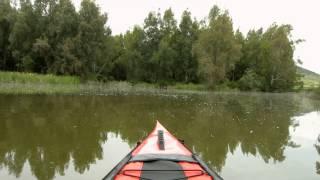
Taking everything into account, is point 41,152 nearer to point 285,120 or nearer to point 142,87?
point 285,120

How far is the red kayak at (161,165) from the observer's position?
425 centimetres

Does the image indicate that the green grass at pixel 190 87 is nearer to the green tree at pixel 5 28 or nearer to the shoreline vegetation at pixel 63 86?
the shoreline vegetation at pixel 63 86

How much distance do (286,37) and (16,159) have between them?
161 feet

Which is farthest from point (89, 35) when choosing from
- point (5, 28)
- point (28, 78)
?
point (28, 78)

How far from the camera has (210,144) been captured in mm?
9305

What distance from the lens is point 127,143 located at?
360 inches

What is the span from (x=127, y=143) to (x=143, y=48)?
40703 mm

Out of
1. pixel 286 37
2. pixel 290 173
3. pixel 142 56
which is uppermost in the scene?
pixel 286 37

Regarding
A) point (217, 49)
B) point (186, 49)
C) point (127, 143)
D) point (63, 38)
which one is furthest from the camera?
point (186, 49)

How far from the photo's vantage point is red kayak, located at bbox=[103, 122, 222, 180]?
4254mm

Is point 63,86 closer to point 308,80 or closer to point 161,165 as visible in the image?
point 161,165

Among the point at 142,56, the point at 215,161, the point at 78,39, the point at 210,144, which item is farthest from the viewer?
the point at 142,56

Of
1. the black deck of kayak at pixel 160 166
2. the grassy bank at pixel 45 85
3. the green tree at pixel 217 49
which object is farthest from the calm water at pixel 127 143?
the green tree at pixel 217 49

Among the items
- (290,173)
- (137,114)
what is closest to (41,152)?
(290,173)
